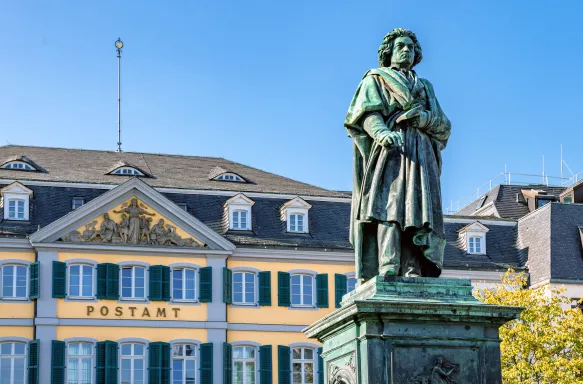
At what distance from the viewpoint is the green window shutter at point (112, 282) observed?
42812 mm

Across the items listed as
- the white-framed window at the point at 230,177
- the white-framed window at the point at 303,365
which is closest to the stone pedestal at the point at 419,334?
the white-framed window at the point at 303,365

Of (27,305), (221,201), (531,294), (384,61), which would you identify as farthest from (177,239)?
(384,61)

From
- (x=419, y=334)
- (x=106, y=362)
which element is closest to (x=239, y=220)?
(x=106, y=362)

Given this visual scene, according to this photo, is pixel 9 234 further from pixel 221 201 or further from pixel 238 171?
pixel 238 171

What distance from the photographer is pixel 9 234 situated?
42.6m

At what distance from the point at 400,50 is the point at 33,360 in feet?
112

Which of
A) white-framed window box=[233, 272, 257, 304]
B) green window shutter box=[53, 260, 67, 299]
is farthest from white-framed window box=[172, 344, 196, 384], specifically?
green window shutter box=[53, 260, 67, 299]

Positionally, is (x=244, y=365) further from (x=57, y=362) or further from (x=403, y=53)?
(x=403, y=53)

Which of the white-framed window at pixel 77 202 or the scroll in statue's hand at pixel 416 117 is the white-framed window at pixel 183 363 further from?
the scroll in statue's hand at pixel 416 117

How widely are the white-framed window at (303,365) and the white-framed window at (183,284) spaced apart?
14.2 feet

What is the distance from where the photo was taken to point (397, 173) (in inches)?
360

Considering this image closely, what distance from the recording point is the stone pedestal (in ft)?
27.6

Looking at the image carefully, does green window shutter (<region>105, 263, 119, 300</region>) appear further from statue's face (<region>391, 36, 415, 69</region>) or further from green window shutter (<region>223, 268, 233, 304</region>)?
statue's face (<region>391, 36, 415, 69</region>)

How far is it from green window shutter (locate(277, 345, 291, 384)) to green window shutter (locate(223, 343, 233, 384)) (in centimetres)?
173
